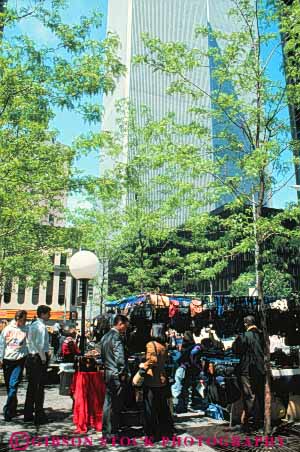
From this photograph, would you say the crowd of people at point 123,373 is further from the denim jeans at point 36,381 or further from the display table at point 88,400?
the display table at point 88,400

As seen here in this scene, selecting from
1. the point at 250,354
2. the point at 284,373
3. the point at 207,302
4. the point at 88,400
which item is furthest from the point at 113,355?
the point at 207,302

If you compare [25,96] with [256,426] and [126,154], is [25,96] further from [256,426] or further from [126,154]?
[126,154]

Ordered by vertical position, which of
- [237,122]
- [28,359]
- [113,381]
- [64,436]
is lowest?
[64,436]

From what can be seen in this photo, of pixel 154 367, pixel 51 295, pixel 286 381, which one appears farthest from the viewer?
pixel 51 295

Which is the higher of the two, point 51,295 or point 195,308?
point 51,295

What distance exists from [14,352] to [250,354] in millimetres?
4349

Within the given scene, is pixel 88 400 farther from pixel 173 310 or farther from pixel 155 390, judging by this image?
pixel 173 310

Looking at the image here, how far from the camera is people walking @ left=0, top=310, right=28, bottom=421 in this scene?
25.0 feet

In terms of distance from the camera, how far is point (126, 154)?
697 inches

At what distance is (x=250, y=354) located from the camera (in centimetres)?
701

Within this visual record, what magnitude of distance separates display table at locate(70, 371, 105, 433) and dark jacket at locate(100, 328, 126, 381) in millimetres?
1018

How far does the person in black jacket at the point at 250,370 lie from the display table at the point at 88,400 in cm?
→ 250

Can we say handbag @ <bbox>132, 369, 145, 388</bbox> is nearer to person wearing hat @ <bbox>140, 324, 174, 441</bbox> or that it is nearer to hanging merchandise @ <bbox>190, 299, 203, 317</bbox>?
person wearing hat @ <bbox>140, 324, 174, 441</bbox>

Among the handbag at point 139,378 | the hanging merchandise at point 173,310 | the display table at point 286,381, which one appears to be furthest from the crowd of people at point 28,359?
the display table at point 286,381
